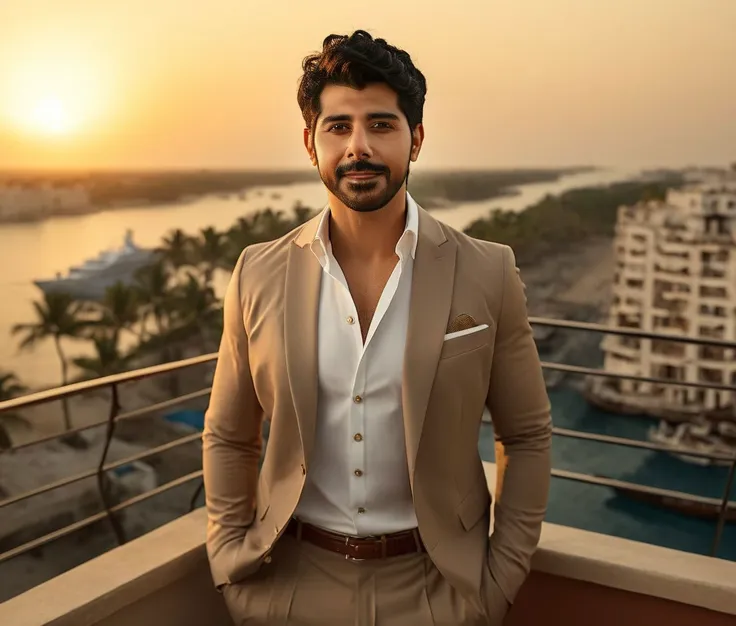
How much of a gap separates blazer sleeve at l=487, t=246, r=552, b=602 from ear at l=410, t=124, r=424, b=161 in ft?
0.71

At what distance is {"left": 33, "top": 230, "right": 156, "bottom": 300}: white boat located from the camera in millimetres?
22531

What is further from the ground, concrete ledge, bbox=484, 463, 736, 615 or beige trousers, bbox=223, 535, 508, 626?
beige trousers, bbox=223, 535, 508, 626

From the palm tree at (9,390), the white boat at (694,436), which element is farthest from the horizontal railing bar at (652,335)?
the white boat at (694,436)

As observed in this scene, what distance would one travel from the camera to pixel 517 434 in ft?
4.29

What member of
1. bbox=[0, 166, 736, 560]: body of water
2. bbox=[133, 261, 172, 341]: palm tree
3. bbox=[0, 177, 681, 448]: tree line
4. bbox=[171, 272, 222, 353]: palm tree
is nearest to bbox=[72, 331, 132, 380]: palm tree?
bbox=[0, 177, 681, 448]: tree line

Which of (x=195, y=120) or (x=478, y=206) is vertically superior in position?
(x=195, y=120)

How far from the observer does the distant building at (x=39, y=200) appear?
21922 millimetres

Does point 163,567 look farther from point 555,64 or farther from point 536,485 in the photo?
point 555,64

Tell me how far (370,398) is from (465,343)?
0.17 meters

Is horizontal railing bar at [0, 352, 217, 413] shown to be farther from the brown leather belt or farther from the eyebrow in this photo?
the eyebrow

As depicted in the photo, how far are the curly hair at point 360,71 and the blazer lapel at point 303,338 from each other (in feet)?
0.78

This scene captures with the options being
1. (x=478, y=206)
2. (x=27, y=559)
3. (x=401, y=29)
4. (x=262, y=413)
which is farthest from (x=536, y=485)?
(x=478, y=206)

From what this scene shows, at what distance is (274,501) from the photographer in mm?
1300

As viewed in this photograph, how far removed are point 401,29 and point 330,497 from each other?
23.6 m
